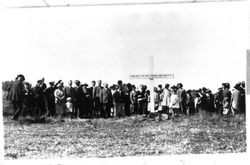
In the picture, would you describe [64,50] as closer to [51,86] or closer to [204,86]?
[51,86]

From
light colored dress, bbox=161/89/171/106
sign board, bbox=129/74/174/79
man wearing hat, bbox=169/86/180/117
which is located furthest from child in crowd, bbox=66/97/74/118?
man wearing hat, bbox=169/86/180/117

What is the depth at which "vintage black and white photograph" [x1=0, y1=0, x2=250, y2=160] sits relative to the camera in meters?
8.22

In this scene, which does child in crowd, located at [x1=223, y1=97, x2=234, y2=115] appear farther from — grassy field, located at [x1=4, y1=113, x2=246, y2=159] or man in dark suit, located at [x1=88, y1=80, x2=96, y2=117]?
man in dark suit, located at [x1=88, y1=80, x2=96, y2=117]

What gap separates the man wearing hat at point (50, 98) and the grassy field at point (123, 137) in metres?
0.17

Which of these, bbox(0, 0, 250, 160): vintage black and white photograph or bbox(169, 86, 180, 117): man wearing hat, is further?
bbox(169, 86, 180, 117): man wearing hat

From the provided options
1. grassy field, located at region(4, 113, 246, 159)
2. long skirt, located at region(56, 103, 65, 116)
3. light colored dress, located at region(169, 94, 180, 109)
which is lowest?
grassy field, located at region(4, 113, 246, 159)

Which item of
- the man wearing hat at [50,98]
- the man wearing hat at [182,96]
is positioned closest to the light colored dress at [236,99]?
the man wearing hat at [182,96]

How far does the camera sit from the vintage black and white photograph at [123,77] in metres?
8.22

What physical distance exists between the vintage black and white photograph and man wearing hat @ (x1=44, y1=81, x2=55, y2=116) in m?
0.02

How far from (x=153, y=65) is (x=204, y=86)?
0.96 metres

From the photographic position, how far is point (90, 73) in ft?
27.1

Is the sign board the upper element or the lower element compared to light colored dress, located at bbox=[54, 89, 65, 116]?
upper

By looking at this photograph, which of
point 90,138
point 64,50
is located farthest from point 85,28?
point 90,138

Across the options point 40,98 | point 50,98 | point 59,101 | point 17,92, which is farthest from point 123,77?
point 17,92
